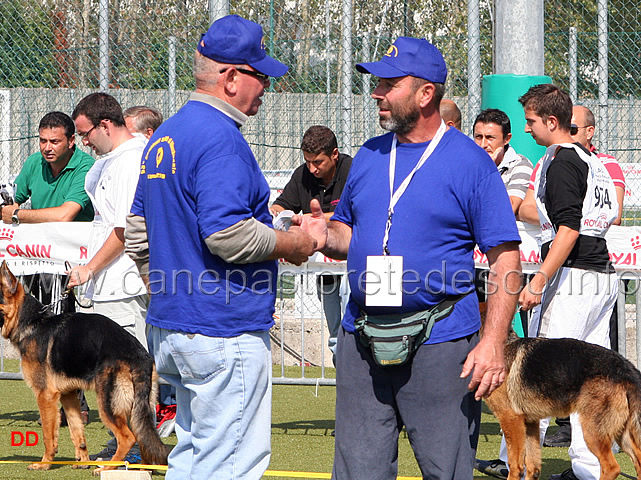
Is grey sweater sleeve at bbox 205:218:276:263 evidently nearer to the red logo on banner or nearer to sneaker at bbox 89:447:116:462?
sneaker at bbox 89:447:116:462

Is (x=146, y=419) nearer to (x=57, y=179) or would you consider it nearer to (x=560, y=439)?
(x=57, y=179)

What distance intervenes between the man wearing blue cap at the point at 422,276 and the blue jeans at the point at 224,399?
0.37 metres

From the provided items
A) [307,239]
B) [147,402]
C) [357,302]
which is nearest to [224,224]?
→ [307,239]

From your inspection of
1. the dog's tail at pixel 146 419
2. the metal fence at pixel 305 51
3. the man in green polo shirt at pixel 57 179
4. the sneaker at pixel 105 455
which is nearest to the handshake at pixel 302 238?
the dog's tail at pixel 146 419

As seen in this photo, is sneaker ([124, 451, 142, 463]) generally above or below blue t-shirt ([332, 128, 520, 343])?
below

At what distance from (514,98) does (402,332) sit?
160 inches

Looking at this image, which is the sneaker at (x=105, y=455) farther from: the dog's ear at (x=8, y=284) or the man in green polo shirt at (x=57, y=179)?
the man in green polo shirt at (x=57, y=179)

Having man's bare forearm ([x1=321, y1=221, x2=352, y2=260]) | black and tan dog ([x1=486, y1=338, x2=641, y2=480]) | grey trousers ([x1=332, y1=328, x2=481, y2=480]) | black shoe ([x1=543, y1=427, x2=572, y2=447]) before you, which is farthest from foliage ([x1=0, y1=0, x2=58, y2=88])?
grey trousers ([x1=332, y1=328, x2=481, y2=480])

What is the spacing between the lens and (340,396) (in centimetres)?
346

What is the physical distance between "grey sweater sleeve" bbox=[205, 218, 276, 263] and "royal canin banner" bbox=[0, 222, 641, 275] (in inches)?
144

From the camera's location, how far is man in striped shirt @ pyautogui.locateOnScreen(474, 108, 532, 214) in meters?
6.14

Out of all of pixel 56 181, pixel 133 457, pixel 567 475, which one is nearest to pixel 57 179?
pixel 56 181

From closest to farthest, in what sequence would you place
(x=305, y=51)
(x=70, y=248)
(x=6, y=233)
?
(x=70, y=248)
(x=6, y=233)
(x=305, y=51)

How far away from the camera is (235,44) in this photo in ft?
10.4
